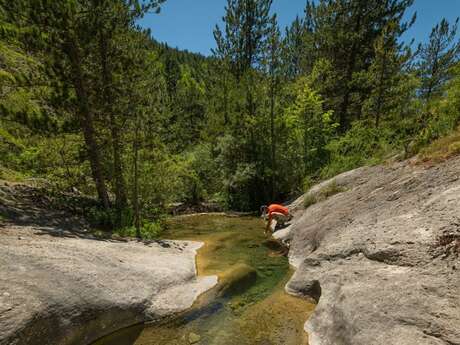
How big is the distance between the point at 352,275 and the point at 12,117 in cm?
1135

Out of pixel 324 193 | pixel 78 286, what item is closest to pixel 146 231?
pixel 78 286

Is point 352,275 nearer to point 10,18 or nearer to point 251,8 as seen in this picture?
point 10,18

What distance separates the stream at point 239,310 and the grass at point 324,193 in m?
3.15

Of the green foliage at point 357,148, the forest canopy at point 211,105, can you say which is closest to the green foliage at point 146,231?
the forest canopy at point 211,105

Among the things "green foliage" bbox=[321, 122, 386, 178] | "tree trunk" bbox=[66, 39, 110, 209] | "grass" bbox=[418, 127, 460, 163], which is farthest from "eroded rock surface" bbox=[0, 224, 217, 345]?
"green foliage" bbox=[321, 122, 386, 178]

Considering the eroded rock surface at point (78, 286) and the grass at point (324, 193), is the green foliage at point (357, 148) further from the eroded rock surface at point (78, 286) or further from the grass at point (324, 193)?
the eroded rock surface at point (78, 286)

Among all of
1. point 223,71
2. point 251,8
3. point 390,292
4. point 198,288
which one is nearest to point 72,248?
point 198,288

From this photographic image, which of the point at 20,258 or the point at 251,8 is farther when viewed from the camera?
the point at 251,8

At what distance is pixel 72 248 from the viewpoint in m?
6.75

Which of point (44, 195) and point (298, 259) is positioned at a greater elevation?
point (44, 195)

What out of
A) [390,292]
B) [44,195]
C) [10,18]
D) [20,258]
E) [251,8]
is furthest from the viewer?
[251,8]

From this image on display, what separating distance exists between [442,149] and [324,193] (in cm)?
506

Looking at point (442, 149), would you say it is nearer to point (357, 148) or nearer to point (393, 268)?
point (393, 268)

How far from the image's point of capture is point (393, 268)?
5055mm
